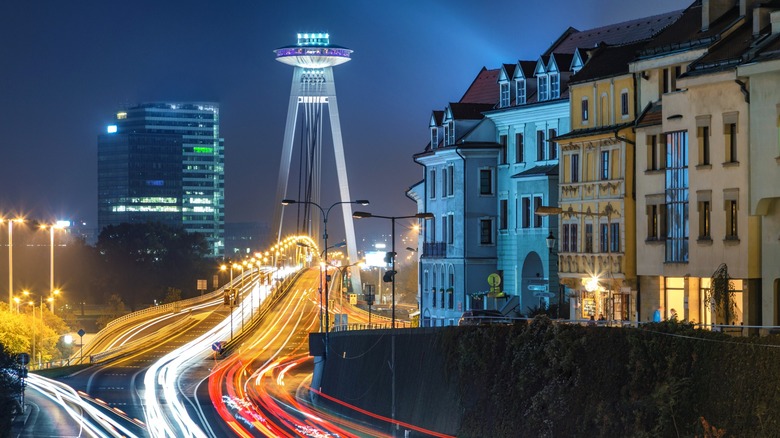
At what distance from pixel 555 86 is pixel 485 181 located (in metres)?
9.75

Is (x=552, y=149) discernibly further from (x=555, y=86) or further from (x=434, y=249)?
(x=434, y=249)

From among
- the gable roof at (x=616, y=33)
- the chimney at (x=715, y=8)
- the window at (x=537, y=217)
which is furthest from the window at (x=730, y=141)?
the window at (x=537, y=217)

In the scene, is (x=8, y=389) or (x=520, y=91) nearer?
(x=8, y=389)

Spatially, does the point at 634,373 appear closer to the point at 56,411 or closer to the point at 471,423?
the point at 471,423

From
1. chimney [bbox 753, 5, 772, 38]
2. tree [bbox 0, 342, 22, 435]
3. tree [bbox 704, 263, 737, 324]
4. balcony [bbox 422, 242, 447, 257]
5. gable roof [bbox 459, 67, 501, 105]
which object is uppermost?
gable roof [bbox 459, 67, 501, 105]

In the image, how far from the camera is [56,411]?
7156cm

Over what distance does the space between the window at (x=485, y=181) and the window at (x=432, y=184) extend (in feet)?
19.4

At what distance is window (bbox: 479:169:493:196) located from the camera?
83375 millimetres

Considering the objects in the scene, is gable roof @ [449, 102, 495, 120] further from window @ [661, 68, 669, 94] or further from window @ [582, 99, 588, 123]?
window @ [661, 68, 669, 94]

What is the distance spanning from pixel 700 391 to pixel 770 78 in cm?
1068

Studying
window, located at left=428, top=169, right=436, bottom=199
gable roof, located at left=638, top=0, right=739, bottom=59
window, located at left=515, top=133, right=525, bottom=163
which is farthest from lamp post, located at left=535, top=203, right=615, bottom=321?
window, located at left=428, top=169, right=436, bottom=199

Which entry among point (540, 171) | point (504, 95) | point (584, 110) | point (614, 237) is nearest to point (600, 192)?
point (614, 237)

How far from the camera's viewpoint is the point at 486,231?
273ft

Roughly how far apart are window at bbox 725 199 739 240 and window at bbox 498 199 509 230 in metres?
36.4
